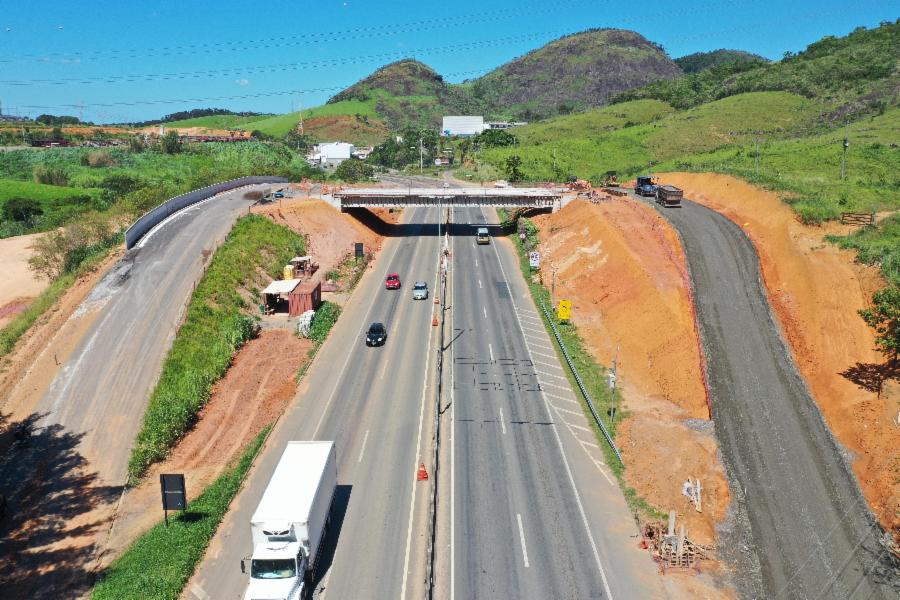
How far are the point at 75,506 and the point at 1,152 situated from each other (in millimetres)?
177464

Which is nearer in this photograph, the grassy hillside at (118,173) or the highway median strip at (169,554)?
the highway median strip at (169,554)

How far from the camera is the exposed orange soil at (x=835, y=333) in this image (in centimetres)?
2973

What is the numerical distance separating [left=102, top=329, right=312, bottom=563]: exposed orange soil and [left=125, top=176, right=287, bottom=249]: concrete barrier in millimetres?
21987

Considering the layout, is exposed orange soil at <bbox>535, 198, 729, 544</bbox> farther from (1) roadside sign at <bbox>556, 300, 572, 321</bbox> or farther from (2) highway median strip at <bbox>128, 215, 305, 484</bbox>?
(2) highway median strip at <bbox>128, 215, 305, 484</bbox>

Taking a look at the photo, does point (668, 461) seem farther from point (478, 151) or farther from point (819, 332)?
point (478, 151)

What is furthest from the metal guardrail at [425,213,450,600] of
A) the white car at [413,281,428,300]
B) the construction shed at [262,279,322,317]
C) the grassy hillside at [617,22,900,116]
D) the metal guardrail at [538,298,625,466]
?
the grassy hillside at [617,22,900,116]

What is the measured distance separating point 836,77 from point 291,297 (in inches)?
6078

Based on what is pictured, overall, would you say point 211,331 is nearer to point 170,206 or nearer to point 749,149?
point 170,206

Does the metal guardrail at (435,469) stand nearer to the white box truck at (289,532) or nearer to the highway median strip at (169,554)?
the white box truck at (289,532)

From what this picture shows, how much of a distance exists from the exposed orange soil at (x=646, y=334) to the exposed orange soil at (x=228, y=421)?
936 inches

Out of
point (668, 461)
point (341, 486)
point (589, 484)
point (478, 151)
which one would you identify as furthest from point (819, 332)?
point (478, 151)

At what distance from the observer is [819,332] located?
40.1 metres

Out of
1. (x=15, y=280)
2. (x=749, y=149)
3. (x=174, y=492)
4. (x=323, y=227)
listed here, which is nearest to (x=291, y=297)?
(x=323, y=227)

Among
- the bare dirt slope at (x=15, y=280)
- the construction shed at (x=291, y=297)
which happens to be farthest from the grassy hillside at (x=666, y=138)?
the bare dirt slope at (x=15, y=280)
